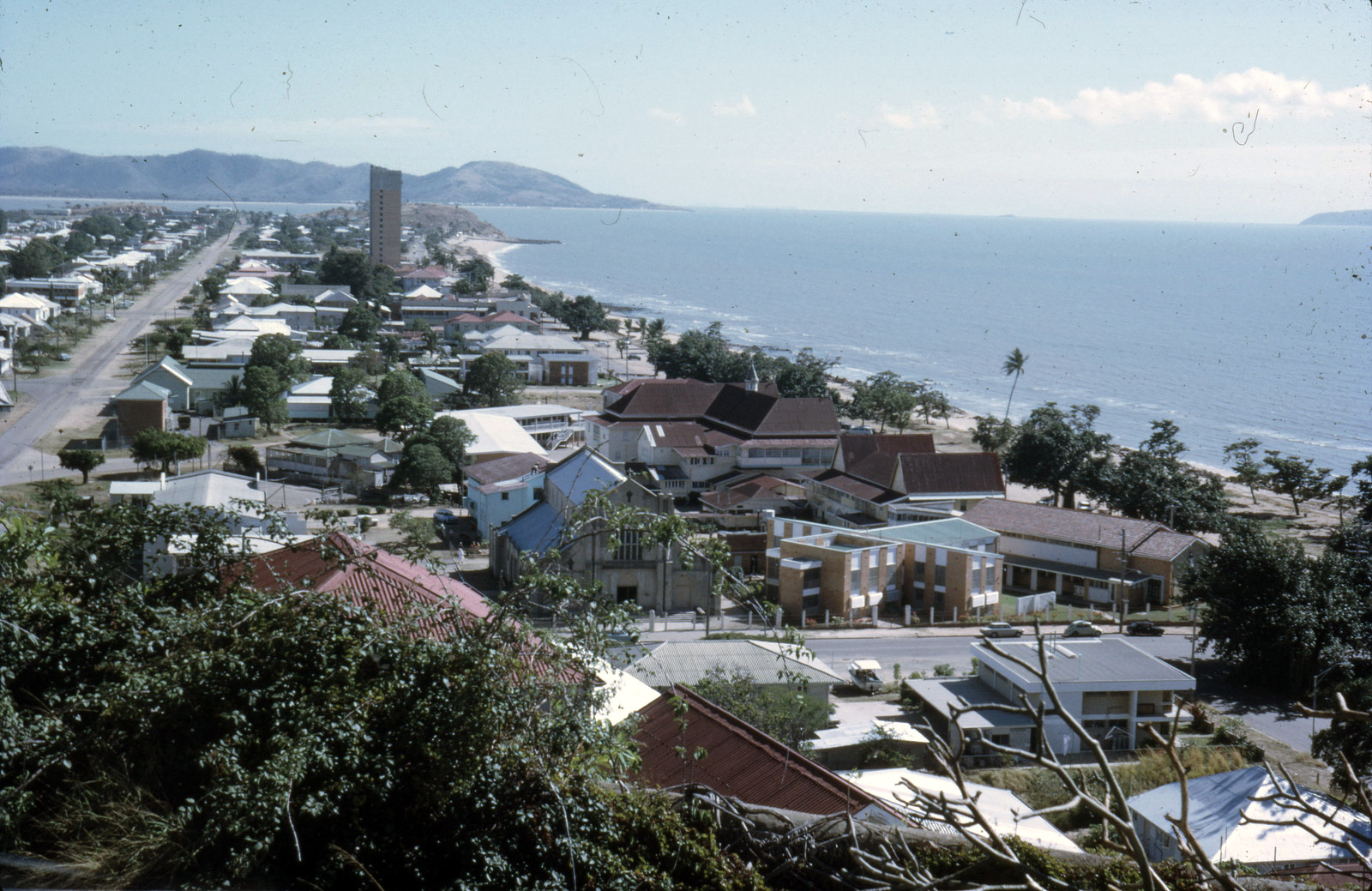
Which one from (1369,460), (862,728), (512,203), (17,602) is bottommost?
(862,728)

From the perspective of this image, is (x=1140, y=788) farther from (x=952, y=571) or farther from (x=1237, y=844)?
(x=952, y=571)

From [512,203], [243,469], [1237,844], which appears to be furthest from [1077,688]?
Result: [512,203]

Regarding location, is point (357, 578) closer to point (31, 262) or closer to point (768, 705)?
point (768, 705)

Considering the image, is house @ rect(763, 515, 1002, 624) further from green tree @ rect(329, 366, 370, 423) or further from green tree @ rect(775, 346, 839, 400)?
green tree @ rect(775, 346, 839, 400)

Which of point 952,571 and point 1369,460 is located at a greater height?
point 1369,460

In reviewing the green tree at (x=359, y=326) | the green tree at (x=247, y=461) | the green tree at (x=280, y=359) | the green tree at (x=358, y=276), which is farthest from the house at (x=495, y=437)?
the green tree at (x=358, y=276)
